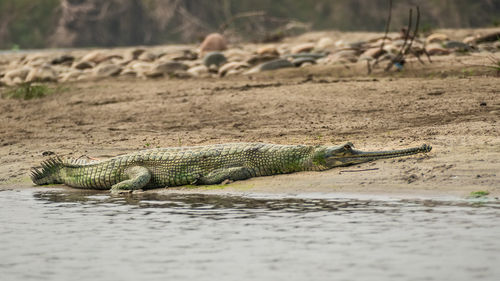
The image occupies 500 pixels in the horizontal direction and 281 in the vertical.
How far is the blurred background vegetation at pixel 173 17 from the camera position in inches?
1048

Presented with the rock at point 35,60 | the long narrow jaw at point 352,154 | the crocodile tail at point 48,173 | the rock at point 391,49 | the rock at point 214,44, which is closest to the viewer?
the long narrow jaw at point 352,154

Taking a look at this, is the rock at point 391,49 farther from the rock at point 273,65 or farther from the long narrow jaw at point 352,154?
the long narrow jaw at point 352,154

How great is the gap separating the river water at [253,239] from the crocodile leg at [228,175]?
1.55ft

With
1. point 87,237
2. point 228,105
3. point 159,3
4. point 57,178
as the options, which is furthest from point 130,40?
point 87,237

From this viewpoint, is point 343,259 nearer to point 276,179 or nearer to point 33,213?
point 276,179

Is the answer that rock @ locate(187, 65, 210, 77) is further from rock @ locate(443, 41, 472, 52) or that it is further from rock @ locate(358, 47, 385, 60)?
rock @ locate(443, 41, 472, 52)

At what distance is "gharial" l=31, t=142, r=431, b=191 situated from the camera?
6988mm

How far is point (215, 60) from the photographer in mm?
14203

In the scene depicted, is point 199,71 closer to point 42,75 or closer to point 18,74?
point 42,75

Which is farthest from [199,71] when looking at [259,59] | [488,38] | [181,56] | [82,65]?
[488,38]

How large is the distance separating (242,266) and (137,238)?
1140 millimetres

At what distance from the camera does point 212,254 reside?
479 cm

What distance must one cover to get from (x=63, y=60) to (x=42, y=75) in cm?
297

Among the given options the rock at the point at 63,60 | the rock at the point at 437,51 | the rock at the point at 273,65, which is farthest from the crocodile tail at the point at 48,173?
the rock at the point at 63,60
